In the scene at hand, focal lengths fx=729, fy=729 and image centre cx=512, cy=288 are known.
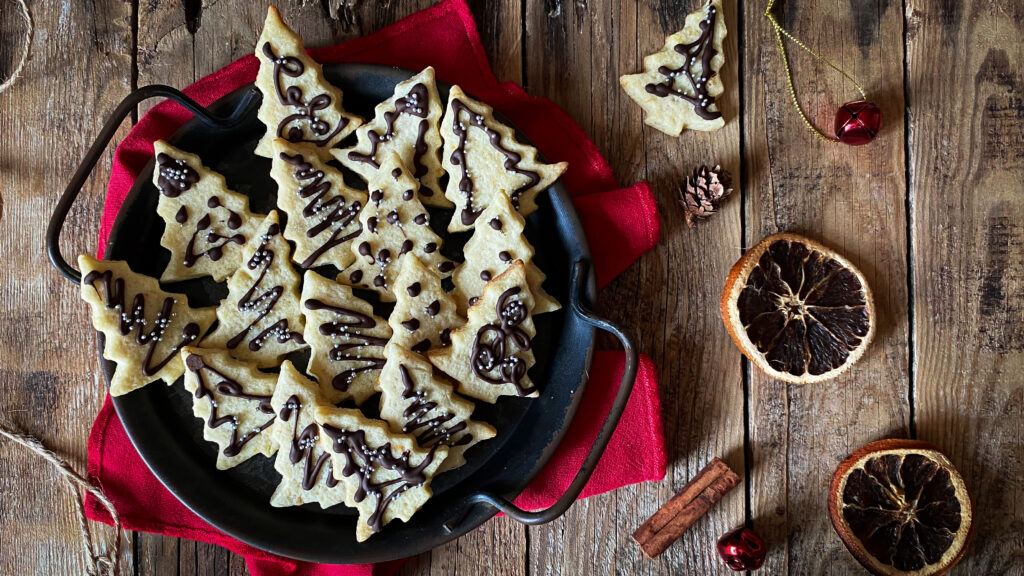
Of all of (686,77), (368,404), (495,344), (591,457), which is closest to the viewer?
(591,457)

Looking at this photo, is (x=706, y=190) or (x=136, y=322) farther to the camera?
(x=706, y=190)

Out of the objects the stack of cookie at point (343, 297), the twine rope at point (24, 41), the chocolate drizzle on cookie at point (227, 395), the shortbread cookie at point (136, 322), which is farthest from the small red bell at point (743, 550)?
the twine rope at point (24, 41)

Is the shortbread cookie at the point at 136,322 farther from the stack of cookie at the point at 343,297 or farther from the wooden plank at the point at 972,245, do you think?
the wooden plank at the point at 972,245

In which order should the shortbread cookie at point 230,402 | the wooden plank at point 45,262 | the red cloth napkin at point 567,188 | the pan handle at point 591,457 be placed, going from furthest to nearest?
the wooden plank at point 45,262 < the red cloth napkin at point 567,188 < the shortbread cookie at point 230,402 < the pan handle at point 591,457

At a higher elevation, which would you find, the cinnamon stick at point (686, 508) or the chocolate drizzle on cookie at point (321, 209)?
the chocolate drizzle on cookie at point (321, 209)

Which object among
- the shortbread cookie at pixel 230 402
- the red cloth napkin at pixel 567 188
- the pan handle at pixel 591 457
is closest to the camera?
the pan handle at pixel 591 457

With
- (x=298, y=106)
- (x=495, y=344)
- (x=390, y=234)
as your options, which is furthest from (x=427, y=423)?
(x=298, y=106)

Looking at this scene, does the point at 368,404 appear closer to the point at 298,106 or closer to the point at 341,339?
the point at 341,339
